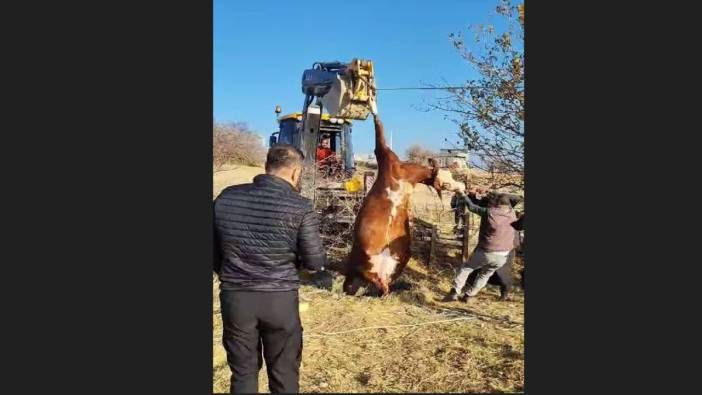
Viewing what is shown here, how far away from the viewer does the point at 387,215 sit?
20.6ft

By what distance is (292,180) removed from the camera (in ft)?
10.3

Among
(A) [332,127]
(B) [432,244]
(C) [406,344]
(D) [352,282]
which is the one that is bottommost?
(C) [406,344]

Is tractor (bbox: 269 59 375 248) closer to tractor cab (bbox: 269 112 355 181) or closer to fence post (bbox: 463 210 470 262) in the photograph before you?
tractor cab (bbox: 269 112 355 181)

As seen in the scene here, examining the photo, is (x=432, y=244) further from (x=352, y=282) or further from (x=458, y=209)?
(x=352, y=282)

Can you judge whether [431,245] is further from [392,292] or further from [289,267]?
[289,267]

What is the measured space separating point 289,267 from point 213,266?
1.57 feet

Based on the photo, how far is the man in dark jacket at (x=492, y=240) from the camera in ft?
21.6

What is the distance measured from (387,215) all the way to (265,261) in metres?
3.48

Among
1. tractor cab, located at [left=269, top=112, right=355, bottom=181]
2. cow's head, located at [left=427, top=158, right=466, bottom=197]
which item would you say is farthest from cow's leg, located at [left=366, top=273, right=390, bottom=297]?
tractor cab, located at [left=269, top=112, right=355, bottom=181]

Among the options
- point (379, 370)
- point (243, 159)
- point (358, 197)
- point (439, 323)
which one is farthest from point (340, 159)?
point (379, 370)

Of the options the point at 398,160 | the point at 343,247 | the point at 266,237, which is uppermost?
the point at 398,160

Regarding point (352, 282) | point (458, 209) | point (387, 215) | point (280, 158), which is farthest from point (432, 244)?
point (280, 158)

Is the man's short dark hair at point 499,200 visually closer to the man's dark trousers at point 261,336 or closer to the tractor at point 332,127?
the tractor at point 332,127

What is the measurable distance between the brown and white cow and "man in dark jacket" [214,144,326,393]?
3239mm
